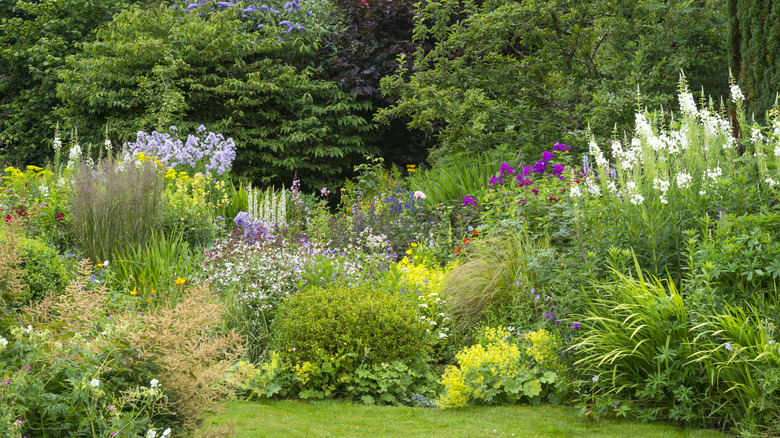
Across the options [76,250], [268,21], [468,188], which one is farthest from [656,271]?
[268,21]

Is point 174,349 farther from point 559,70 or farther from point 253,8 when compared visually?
point 253,8

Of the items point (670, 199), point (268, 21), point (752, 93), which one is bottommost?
point (670, 199)

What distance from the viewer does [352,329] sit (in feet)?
15.5

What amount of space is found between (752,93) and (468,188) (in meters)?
3.35

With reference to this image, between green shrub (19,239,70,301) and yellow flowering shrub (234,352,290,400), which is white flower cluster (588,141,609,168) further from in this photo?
green shrub (19,239,70,301)

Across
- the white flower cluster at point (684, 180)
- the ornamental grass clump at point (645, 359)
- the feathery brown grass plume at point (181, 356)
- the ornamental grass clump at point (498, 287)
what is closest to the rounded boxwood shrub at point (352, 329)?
the ornamental grass clump at point (498, 287)

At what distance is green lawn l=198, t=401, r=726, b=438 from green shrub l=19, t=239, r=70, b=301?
1.56 meters

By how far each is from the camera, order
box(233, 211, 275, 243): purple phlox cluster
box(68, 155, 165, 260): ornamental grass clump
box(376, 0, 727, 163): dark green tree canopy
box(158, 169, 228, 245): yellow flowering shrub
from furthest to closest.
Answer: box(376, 0, 727, 163): dark green tree canopy → box(158, 169, 228, 245): yellow flowering shrub → box(233, 211, 275, 243): purple phlox cluster → box(68, 155, 165, 260): ornamental grass clump

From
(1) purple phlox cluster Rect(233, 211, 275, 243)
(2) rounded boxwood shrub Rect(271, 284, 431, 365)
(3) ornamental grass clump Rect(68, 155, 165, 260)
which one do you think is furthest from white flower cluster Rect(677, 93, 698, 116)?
(3) ornamental grass clump Rect(68, 155, 165, 260)

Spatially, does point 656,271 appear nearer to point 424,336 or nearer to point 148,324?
point 424,336

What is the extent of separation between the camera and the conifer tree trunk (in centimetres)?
631

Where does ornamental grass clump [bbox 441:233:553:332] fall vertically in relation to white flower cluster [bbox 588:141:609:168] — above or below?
below

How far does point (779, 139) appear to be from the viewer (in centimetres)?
418

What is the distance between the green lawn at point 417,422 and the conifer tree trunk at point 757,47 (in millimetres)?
4050
